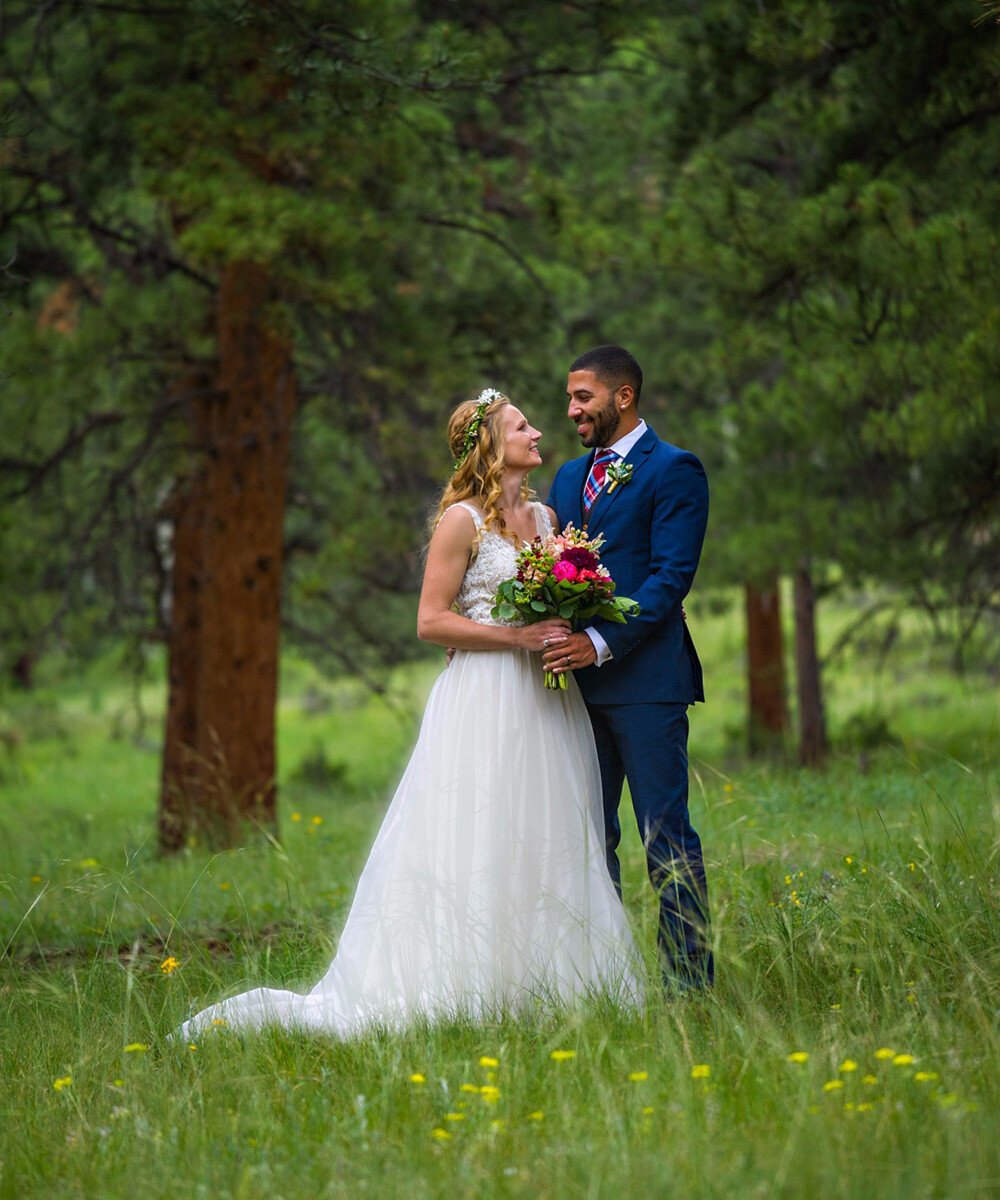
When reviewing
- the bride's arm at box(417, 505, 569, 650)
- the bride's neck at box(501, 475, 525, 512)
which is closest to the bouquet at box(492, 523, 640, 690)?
the bride's arm at box(417, 505, 569, 650)

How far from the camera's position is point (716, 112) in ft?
28.0

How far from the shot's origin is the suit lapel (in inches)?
191

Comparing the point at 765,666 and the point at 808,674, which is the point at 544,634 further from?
the point at 765,666

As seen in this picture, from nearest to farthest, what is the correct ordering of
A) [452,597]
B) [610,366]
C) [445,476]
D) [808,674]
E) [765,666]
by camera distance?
[610,366], [452,597], [445,476], [808,674], [765,666]

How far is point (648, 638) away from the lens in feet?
15.6

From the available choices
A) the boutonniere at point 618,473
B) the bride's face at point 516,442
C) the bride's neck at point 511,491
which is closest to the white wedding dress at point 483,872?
the bride's neck at point 511,491

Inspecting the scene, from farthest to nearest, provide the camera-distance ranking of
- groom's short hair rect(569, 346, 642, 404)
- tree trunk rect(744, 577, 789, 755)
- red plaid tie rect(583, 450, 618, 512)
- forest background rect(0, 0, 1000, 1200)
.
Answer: tree trunk rect(744, 577, 789, 755)
red plaid tie rect(583, 450, 618, 512)
groom's short hair rect(569, 346, 642, 404)
forest background rect(0, 0, 1000, 1200)

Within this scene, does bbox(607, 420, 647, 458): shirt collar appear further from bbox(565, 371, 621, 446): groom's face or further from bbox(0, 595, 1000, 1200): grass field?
bbox(0, 595, 1000, 1200): grass field

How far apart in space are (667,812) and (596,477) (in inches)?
49.0

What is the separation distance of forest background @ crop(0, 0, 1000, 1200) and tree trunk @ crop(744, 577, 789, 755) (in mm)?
40

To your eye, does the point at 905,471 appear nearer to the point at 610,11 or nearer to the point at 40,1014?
the point at 610,11

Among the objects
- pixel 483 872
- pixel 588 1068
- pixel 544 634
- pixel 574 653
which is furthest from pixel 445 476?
pixel 588 1068

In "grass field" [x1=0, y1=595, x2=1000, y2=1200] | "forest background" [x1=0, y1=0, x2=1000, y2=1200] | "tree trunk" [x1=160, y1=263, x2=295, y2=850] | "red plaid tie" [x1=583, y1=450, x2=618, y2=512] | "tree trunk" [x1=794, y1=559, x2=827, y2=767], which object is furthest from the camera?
"tree trunk" [x1=794, y1=559, x2=827, y2=767]

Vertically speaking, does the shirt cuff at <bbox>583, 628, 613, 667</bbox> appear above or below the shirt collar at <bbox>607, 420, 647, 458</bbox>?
below
